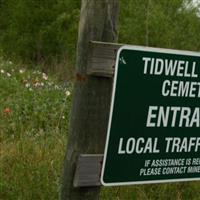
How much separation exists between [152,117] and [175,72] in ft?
0.80

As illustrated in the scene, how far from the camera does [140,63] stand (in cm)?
286

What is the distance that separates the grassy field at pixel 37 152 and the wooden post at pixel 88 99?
176 centimetres

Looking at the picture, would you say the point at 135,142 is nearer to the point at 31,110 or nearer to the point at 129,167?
the point at 129,167

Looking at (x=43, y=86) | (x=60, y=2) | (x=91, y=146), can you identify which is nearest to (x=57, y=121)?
(x=43, y=86)

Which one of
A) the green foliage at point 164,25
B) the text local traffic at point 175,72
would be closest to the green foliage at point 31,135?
the text local traffic at point 175,72

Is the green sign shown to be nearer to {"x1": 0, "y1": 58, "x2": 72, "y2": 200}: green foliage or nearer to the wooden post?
the wooden post

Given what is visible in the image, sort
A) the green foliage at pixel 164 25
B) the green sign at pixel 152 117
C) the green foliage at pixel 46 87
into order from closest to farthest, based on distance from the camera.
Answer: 1. the green sign at pixel 152 117
2. the green foliage at pixel 46 87
3. the green foliage at pixel 164 25

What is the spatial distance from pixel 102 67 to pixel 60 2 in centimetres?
1761

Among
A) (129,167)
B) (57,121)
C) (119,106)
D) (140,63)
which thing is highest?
(140,63)

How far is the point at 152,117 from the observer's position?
2.95 metres

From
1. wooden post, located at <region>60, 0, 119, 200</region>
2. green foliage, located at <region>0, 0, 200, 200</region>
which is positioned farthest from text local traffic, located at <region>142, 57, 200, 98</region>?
green foliage, located at <region>0, 0, 200, 200</region>

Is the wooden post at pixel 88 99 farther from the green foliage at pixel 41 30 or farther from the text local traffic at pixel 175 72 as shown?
the green foliage at pixel 41 30

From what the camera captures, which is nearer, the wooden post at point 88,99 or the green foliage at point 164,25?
the wooden post at point 88,99

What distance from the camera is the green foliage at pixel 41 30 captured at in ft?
65.4
